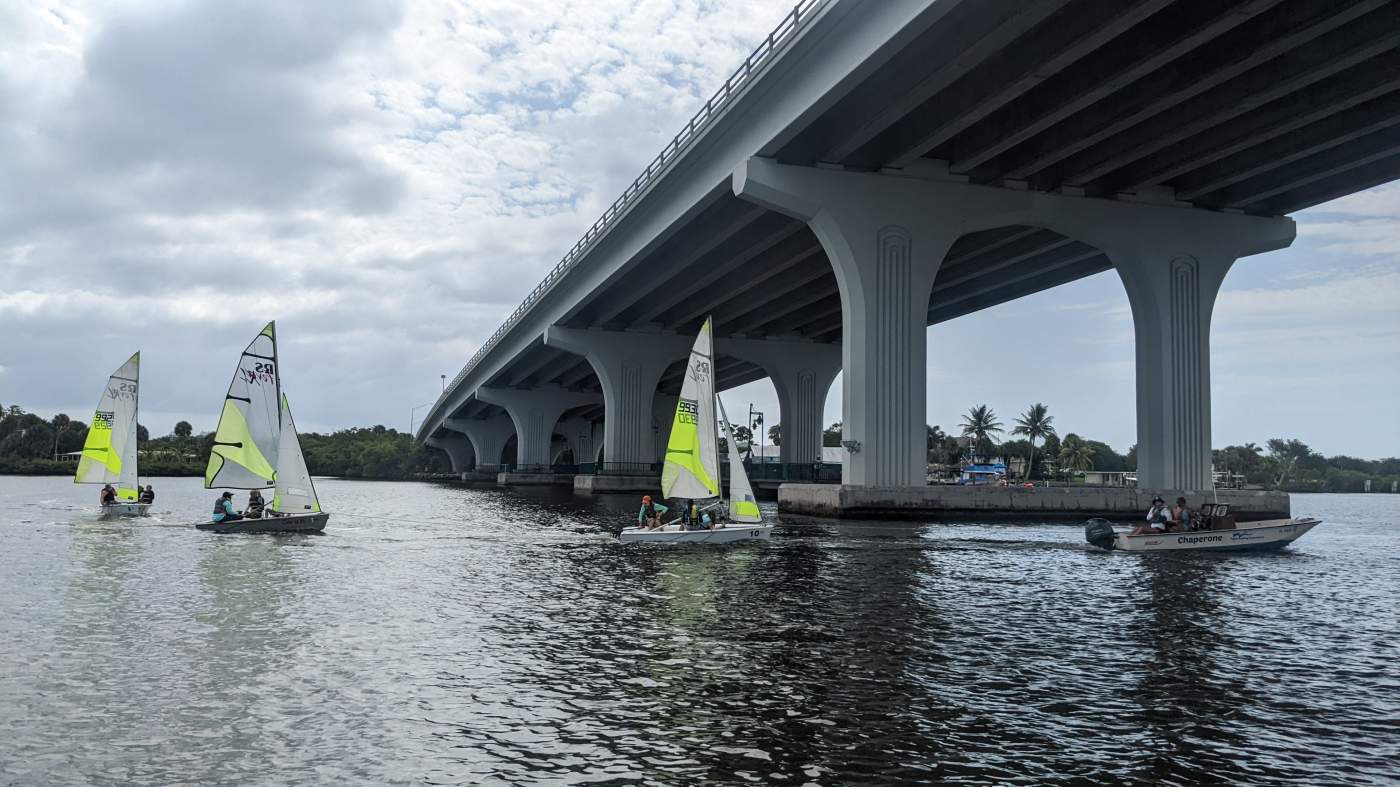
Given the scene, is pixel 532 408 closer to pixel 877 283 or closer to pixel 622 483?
pixel 622 483

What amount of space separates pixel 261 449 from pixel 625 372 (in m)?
52.0

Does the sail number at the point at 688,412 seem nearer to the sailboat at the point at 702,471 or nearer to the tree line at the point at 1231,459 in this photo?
the sailboat at the point at 702,471

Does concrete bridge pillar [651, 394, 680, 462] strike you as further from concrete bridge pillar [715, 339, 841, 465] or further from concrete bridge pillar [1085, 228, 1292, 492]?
concrete bridge pillar [1085, 228, 1292, 492]

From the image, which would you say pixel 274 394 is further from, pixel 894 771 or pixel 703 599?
pixel 894 771

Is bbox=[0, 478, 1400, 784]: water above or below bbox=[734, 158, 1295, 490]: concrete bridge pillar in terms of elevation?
below

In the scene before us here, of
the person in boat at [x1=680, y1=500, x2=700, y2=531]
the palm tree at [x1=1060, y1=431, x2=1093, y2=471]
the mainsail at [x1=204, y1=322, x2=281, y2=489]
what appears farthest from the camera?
the palm tree at [x1=1060, y1=431, x2=1093, y2=471]

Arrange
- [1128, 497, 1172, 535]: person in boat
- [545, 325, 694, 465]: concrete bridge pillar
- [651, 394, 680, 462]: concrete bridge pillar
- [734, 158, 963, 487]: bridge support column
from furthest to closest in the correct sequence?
1. [651, 394, 680, 462]: concrete bridge pillar
2. [545, 325, 694, 465]: concrete bridge pillar
3. [734, 158, 963, 487]: bridge support column
4. [1128, 497, 1172, 535]: person in boat

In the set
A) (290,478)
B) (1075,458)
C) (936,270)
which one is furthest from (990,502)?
(1075,458)

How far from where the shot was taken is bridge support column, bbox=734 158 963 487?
45250 mm

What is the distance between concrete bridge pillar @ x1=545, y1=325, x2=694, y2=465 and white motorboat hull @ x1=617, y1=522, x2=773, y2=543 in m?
55.1

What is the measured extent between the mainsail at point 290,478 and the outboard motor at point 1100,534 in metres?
26.7

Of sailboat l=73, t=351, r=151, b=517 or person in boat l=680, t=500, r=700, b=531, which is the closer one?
person in boat l=680, t=500, r=700, b=531

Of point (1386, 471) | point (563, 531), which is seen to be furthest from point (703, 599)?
point (1386, 471)

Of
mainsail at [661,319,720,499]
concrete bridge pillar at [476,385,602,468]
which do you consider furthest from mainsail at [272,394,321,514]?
concrete bridge pillar at [476,385,602,468]
